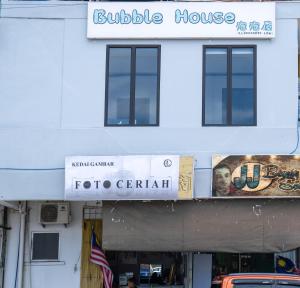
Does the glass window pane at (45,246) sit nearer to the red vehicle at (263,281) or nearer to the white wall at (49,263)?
the white wall at (49,263)

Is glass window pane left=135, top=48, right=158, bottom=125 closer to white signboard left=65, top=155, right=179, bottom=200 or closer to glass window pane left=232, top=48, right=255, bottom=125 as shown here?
white signboard left=65, top=155, right=179, bottom=200

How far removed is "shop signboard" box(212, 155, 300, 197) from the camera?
43.4 ft

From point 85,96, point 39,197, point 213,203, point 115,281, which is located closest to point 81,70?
point 85,96

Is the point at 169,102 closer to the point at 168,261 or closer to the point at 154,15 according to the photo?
the point at 154,15

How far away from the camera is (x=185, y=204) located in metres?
13.6

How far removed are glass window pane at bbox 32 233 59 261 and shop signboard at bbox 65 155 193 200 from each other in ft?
6.87

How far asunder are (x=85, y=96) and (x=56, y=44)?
1.33m

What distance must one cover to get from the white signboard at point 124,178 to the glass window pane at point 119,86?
3.58 feet

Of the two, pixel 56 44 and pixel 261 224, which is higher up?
pixel 56 44

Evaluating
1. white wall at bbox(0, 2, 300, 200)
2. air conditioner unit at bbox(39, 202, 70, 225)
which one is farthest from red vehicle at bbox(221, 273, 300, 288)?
air conditioner unit at bbox(39, 202, 70, 225)

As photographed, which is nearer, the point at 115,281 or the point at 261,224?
the point at 261,224

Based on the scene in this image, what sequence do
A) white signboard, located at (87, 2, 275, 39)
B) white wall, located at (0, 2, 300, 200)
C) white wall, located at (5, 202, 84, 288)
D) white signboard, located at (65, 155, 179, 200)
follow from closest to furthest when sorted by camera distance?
white signboard, located at (65, 155, 179, 200), white wall, located at (0, 2, 300, 200), white signboard, located at (87, 2, 275, 39), white wall, located at (5, 202, 84, 288)

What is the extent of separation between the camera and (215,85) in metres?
13.9

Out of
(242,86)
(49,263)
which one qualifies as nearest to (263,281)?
(242,86)
